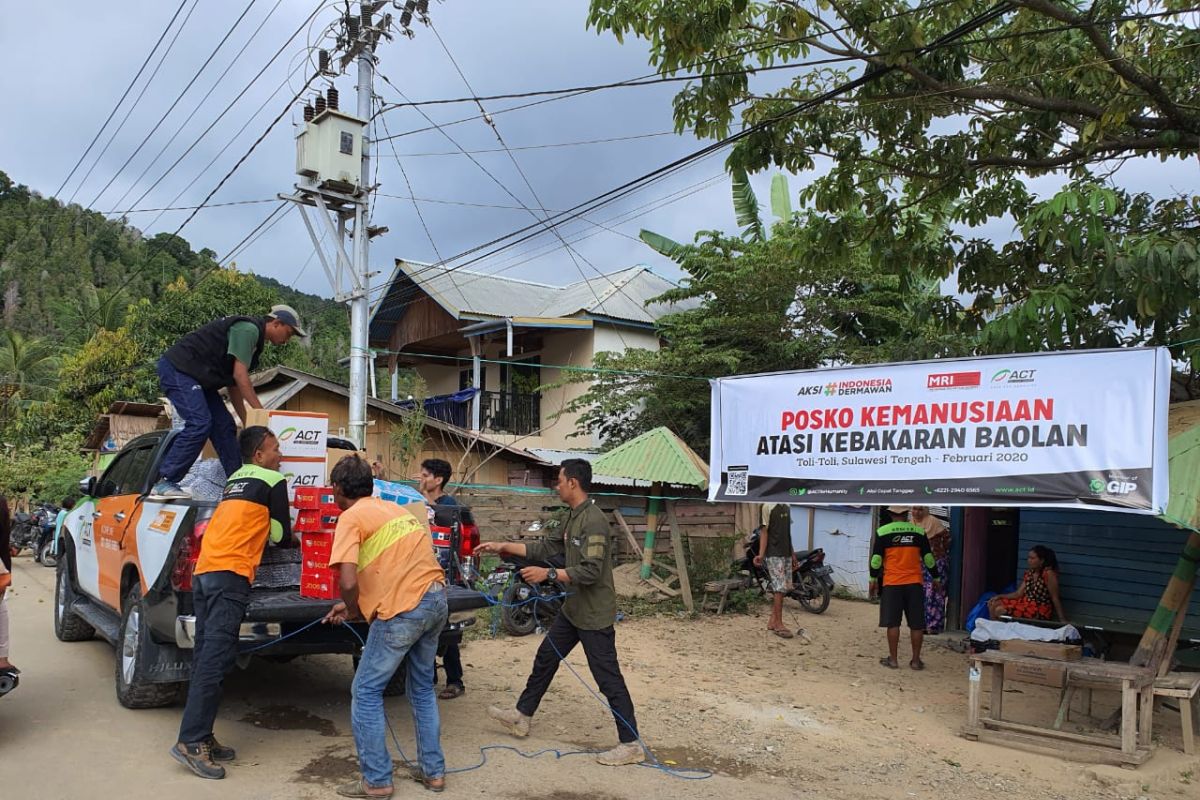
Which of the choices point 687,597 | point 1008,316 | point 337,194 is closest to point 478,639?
point 687,597

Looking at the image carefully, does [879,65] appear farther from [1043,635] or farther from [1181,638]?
[1181,638]

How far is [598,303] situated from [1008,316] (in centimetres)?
1405

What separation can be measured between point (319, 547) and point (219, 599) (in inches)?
24.5

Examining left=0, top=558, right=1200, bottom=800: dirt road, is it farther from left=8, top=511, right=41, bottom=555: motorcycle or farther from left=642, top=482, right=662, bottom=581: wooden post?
left=8, top=511, right=41, bottom=555: motorcycle

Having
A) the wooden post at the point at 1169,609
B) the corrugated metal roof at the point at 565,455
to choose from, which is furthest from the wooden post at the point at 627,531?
the wooden post at the point at 1169,609

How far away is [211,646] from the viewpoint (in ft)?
15.1

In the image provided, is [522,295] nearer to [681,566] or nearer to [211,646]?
[681,566]

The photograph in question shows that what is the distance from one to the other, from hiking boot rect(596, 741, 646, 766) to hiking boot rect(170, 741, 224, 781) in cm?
215

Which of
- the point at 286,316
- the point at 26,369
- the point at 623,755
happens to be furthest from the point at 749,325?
the point at 26,369

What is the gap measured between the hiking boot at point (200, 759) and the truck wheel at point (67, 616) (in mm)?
3849

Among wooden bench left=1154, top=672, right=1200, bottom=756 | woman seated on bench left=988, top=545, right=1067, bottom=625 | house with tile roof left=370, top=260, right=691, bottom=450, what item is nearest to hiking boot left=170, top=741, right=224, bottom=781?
wooden bench left=1154, top=672, right=1200, bottom=756

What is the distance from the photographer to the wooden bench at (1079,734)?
5.89 metres

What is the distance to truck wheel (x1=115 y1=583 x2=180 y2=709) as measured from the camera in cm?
545

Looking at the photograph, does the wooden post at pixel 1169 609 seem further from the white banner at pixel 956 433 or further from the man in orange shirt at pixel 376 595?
the man in orange shirt at pixel 376 595
